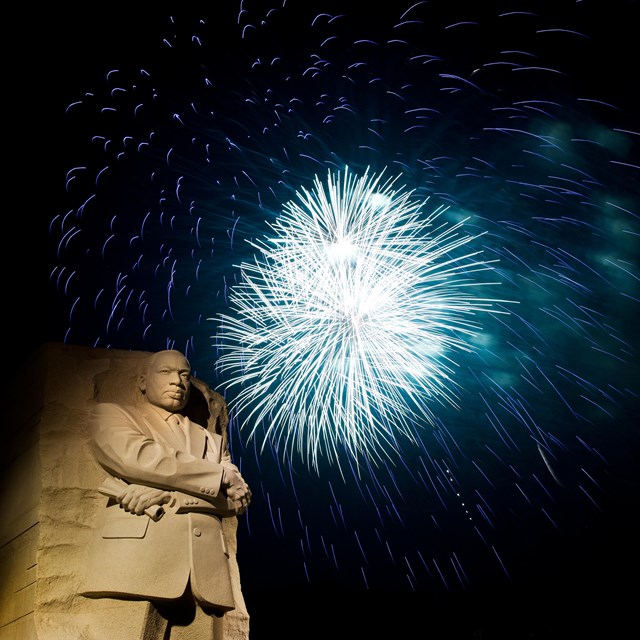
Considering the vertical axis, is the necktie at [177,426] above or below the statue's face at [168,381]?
below

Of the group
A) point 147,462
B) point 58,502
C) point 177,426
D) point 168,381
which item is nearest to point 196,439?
point 177,426

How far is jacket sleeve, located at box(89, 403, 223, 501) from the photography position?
15.8 ft

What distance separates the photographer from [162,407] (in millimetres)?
5648

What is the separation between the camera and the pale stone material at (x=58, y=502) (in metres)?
4.58

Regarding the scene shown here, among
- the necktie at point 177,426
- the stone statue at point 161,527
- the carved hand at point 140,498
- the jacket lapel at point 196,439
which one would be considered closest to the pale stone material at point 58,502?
the stone statue at point 161,527

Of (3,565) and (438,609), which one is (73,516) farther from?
→ (438,609)

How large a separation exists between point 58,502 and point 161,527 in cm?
90

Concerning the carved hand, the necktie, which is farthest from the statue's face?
the carved hand

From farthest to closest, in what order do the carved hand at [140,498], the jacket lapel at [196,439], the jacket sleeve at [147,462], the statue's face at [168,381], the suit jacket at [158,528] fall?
the statue's face at [168,381], the jacket lapel at [196,439], the jacket sleeve at [147,462], the carved hand at [140,498], the suit jacket at [158,528]

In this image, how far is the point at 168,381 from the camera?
18.4ft

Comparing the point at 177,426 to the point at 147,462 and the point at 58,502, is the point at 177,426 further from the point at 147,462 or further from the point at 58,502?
the point at 58,502

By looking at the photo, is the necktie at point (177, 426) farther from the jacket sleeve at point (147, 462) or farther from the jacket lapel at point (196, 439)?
the jacket sleeve at point (147, 462)

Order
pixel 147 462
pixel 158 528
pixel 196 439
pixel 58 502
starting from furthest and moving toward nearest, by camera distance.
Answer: pixel 196 439
pixel 58 502
pixel 147 462
pixel 158 528

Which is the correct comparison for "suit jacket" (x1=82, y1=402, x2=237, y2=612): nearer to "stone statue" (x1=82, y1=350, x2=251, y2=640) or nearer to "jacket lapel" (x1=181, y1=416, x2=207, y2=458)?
"stone statue" (x1=82, y1=350, x2=251, y2=640)
